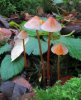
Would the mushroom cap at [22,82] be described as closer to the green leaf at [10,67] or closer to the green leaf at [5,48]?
the green leaf at [10,67]

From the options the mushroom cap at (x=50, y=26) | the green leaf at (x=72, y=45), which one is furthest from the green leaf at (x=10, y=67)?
the mushroom cap at (x=50, y=26)

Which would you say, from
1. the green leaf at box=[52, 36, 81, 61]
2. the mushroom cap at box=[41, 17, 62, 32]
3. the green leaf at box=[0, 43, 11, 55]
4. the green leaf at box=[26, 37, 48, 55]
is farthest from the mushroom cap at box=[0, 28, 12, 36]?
the mushroom cap at box=[41, 17, 62, 32]

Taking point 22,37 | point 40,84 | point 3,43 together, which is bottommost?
point 40,84

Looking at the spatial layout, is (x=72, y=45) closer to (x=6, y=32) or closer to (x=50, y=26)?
(x=50, y=26)

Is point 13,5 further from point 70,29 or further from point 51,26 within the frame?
point 51,26

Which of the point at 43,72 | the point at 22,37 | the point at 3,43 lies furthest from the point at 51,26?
the point at 3,43

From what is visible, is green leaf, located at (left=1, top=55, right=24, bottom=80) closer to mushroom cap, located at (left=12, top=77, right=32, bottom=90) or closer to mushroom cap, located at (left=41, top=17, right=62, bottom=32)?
mushroom cap, located at (left=12, top=77, right=32, bottom=90)
